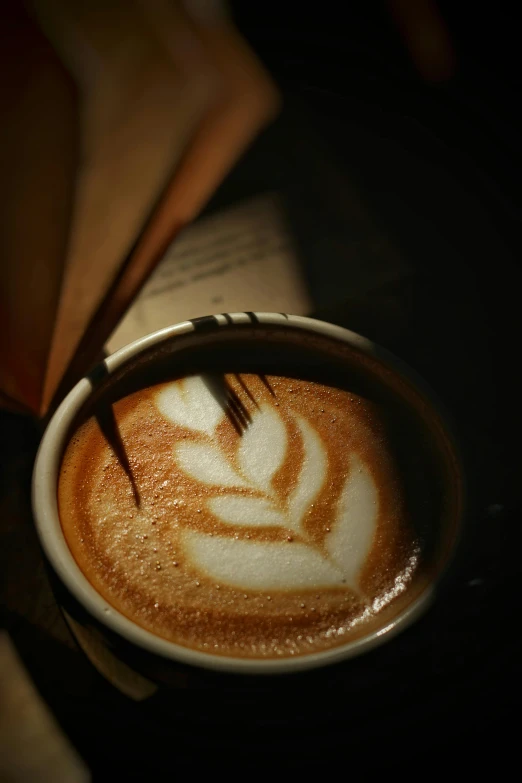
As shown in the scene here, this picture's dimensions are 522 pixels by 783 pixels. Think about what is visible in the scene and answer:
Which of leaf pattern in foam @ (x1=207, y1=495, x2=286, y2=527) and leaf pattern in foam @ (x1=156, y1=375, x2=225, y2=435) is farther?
leaf pattern in foam @ (x1=156, y1=375, x2=225, y2=435)

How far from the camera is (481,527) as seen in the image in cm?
111

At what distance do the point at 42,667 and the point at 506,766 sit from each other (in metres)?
0.68

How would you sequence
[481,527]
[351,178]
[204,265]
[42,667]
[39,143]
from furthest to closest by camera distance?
[351,178] → [204,265] → [39,143] → [481,527] → [42,667]

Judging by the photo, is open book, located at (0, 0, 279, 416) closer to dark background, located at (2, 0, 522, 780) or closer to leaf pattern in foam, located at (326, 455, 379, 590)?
dark background, located at (2, 0, 522, 780)

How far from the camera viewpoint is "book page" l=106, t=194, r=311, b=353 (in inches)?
54.4

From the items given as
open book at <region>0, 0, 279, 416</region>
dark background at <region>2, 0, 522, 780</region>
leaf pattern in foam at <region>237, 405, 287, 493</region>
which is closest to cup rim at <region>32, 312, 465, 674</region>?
dark background at <region>2, 0, 522, 780</region>

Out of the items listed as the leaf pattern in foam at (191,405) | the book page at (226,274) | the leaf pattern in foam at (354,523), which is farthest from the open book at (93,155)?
Answer: the leaf pattern in foam at (354,523)

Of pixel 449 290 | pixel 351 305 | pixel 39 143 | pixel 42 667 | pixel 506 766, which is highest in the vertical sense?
pixel 39 143

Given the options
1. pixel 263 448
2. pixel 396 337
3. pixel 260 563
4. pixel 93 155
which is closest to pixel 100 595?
pixel 260 563

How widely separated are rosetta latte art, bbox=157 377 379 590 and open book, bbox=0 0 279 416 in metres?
0.39

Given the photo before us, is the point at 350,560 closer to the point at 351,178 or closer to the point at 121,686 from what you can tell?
the point at 121,686

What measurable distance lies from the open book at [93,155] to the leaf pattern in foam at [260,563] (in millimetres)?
524

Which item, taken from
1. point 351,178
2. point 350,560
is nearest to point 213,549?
point 350,560

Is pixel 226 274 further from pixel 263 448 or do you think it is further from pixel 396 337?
pixel 263 448
